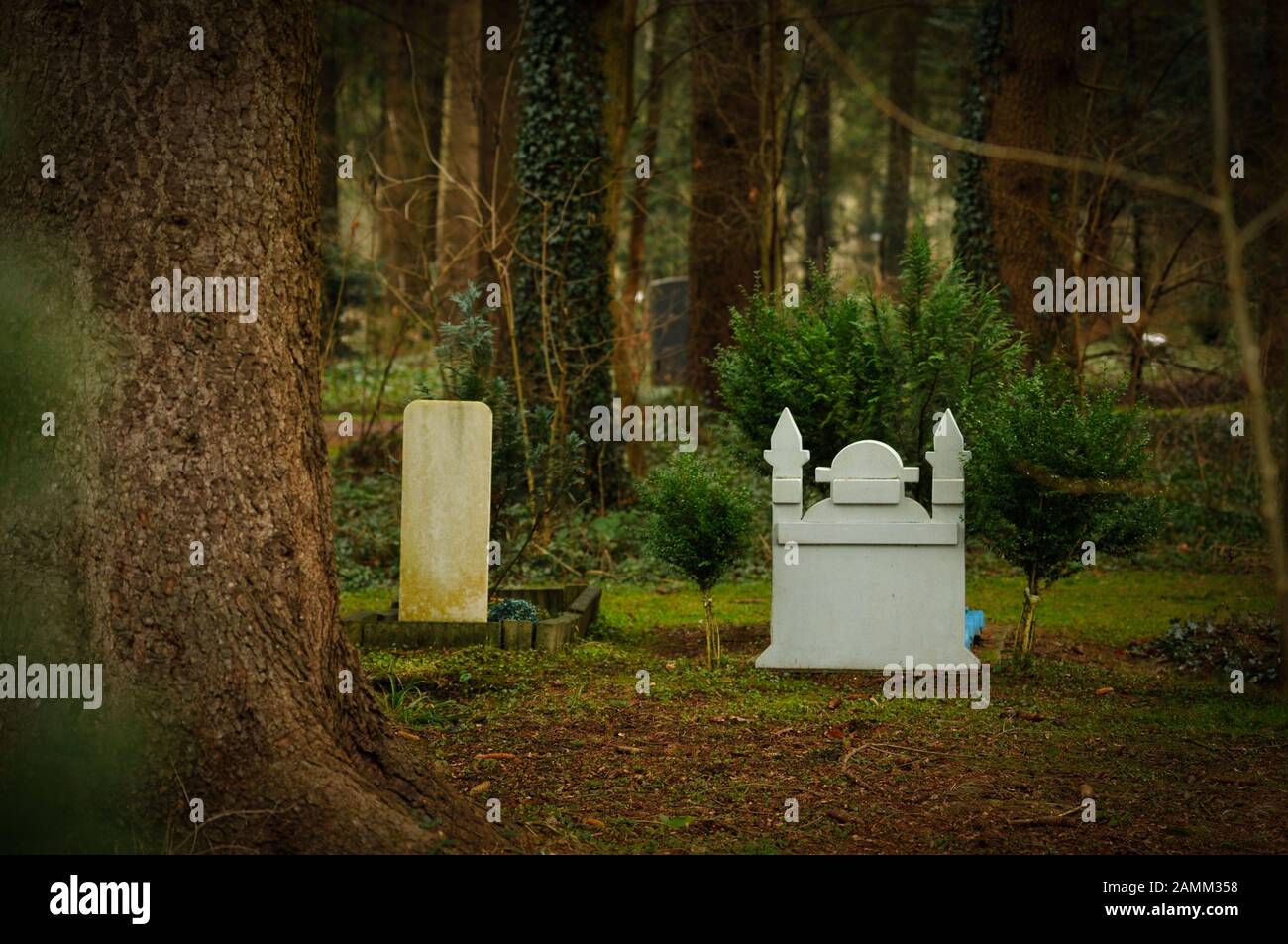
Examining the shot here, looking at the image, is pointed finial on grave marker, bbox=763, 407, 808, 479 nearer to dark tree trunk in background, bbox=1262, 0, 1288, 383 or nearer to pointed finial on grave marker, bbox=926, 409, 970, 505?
pointed finial on grave marker, bbox=926, 409, 970, 505

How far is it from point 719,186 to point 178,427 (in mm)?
14008

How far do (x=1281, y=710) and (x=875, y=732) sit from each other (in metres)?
2.19

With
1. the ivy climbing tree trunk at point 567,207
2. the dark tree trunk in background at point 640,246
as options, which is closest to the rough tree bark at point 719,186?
the dark tree trunk in background at point 640,246

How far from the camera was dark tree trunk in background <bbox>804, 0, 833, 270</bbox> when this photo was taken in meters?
21.9

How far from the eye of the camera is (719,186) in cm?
1753

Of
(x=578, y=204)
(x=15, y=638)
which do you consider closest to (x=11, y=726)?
(x=15, y=638)

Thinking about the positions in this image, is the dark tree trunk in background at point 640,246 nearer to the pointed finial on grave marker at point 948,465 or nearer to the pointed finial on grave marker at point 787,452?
the pointed finial on grave marker at point 787,452

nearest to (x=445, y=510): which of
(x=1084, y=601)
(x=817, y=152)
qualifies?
(x=1084, y=601)

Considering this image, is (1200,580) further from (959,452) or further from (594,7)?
(594,7)

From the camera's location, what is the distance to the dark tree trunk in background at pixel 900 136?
2558 centimetres

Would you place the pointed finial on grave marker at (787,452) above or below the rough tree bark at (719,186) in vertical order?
below

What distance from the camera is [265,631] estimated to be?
4289mm

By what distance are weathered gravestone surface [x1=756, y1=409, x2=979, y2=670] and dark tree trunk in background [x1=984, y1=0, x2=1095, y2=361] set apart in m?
7.59

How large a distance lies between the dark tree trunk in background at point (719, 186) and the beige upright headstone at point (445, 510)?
29.9ft
